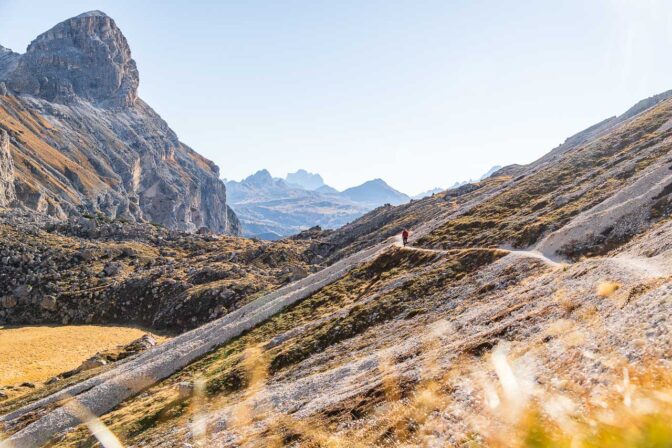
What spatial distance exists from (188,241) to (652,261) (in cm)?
13878

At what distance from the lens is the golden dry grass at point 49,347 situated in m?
63.9

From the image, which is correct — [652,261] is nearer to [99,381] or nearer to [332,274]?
[332,274]

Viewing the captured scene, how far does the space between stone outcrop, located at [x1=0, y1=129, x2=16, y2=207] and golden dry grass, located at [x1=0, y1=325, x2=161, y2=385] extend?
10643 centimetres

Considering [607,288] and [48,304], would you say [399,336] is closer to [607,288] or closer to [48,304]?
[607,288]

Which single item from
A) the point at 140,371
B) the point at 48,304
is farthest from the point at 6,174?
the point at 140,371

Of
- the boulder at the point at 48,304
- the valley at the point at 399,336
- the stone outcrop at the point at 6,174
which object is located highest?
the stone outcrop at the point at 6,174

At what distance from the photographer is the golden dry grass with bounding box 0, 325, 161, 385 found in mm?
63863

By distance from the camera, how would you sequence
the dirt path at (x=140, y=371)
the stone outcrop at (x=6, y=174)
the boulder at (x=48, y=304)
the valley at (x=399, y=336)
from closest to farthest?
the valley at (x=399, y=336) → the dirt path at (x=140, y=371) → the boulder at (x=48, y=304) → the stone outcrop at (x=6, y=174)

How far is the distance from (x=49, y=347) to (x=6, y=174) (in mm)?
137010

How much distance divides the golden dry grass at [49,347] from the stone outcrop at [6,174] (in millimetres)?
106433

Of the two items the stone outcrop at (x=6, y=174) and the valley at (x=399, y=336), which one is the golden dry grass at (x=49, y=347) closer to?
the valley at (x=399, y=336)

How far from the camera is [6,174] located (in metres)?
174

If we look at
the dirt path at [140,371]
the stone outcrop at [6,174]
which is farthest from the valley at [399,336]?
the stone outcrop at [6,174]

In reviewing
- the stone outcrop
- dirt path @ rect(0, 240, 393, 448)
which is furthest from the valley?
the stone outcrop
